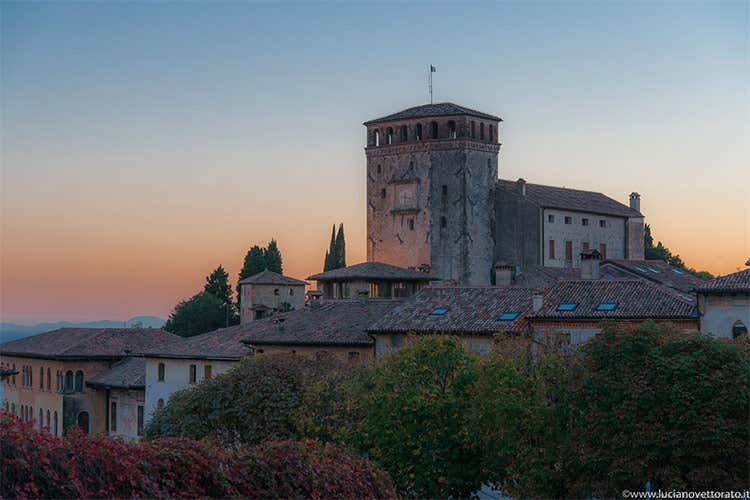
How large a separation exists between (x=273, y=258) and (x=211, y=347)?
4548 centimetres

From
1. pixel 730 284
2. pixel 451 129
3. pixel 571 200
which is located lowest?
pixel 730 284

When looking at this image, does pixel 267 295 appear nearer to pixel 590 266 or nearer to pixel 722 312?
pixel 590 266

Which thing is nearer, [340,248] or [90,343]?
[90,343]

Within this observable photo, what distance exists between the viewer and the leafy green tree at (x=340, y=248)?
96.6m

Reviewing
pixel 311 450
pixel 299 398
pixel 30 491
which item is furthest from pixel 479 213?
pixel 30 491

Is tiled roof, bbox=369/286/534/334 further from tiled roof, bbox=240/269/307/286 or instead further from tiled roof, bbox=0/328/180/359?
tiled roof, bbox=240/269/307/286

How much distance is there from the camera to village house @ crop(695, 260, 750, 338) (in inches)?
1756

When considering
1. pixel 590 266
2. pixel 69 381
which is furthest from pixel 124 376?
pixel 590 266

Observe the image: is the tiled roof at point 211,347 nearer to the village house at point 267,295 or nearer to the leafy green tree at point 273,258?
the village house at point 267,295

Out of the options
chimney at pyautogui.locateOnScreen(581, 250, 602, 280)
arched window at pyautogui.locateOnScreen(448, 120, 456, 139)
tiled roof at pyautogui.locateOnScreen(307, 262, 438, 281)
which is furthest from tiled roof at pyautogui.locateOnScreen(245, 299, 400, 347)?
arched window at pyautogui.locateOnScreen(448, 120, 456, 139)

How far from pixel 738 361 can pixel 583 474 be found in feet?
16.2

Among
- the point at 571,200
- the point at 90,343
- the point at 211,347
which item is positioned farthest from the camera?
the point at 571,200

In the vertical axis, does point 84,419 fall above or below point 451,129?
below

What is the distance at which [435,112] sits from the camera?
82062mm
